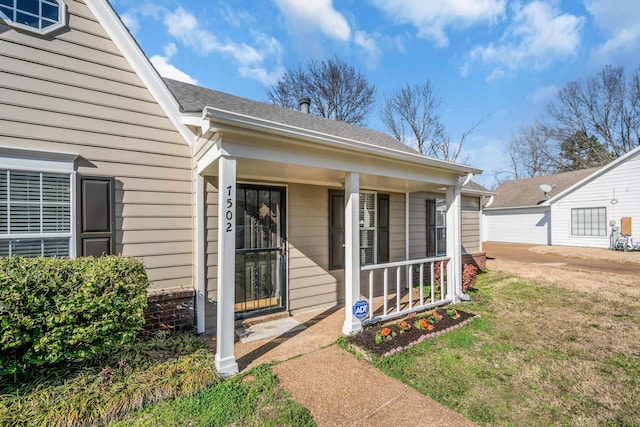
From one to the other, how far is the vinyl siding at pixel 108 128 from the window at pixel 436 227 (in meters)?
5.50

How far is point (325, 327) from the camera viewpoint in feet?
14.4

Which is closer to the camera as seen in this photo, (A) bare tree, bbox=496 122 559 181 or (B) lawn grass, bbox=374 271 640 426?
(B) lawn grass, bbox=374 271 640 426

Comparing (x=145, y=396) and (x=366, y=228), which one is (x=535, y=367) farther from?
(x=145, y=396)

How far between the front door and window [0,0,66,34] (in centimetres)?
275

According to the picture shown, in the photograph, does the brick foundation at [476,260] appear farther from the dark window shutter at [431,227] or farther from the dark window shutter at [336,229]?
the dark window shutter at [336,229]

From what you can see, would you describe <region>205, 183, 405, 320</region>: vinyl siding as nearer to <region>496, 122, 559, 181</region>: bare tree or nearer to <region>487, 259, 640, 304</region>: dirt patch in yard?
<region>487, 259, 640, 304</region>: dirt patch in yard

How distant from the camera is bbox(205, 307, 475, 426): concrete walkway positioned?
7.97 feet

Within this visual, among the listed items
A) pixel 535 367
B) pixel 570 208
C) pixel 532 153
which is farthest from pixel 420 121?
pixel 535 367

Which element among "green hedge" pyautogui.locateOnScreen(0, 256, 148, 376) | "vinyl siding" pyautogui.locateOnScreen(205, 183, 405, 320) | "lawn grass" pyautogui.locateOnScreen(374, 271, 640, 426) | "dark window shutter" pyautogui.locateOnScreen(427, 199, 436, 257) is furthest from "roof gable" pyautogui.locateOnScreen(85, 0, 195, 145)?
"dark window shutter" pyautogui.locateOnScreen(427, 199, 436, 257)

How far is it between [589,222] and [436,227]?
1186 centimetres

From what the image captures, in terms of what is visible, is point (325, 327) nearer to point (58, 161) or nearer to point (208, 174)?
point (208, 174)

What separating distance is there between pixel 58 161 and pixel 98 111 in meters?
0.74

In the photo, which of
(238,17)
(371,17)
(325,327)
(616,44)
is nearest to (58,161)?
(325,327)

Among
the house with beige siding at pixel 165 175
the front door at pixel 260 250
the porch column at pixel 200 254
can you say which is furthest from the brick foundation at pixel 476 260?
the porch column at pixel 200 254
